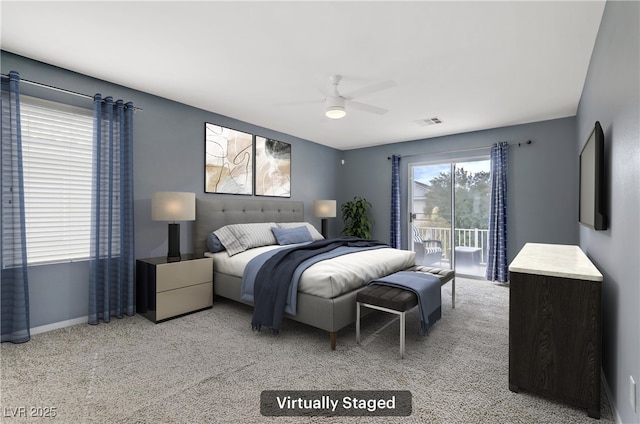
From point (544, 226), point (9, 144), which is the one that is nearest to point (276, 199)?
point (9, 144)

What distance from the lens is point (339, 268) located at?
2908 mm

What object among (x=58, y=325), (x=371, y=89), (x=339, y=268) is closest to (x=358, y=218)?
(x=371, y=89)

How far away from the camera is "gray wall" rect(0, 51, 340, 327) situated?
2951 millimetres

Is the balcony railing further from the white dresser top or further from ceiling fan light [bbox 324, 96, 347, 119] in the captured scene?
ceiling fan light [bbox 324, 96, 347, 119]

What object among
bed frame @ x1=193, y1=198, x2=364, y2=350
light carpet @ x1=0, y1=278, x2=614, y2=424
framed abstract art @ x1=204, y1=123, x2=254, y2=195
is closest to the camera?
light carpet @ x1=0, y1=278, x2=614, y2=424

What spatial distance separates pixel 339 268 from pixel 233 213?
2.25 meters

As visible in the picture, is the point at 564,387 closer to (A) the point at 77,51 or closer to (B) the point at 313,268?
(B) the point at 313,268

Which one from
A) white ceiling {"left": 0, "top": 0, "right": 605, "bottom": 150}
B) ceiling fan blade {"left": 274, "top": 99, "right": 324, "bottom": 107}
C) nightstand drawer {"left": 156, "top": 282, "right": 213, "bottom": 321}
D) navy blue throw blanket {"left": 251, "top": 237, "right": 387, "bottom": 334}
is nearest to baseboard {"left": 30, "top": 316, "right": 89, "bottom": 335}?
nightstand drawer {"left": 156, "top": 282, "right": 213, "bottom": 321}

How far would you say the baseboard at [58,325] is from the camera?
9.55 feet

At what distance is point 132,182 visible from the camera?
134 inches

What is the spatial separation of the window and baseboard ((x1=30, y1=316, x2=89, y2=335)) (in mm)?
613

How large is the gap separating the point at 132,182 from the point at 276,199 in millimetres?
2417

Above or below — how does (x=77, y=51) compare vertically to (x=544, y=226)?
above

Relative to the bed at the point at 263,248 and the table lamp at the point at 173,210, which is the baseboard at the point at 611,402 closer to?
the bed at the point at 263,248
